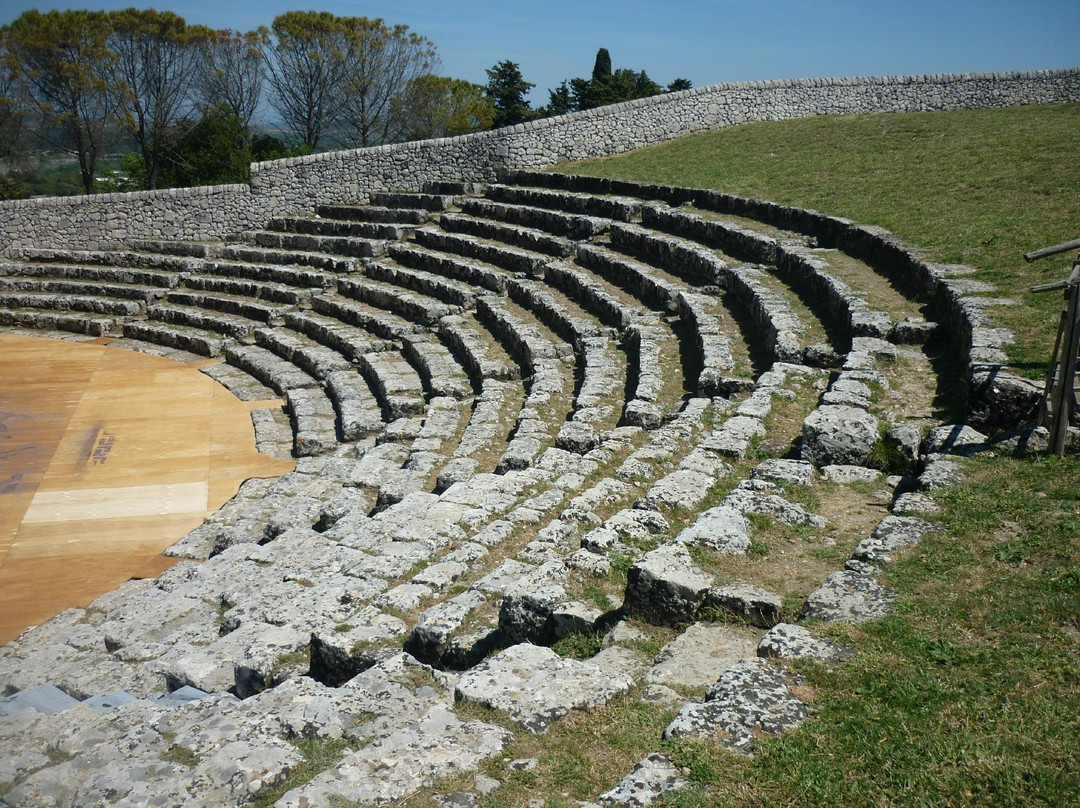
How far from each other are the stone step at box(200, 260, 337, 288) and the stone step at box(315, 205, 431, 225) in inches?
113

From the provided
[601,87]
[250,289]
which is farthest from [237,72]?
[250,289]

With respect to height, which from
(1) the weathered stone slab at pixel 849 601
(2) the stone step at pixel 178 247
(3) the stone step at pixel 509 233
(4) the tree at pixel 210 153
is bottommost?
(1) the weathered stone slab at pixel 849 601

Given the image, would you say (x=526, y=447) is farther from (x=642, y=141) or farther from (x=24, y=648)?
(x=642, y=141)

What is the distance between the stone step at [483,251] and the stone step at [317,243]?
3.93ft

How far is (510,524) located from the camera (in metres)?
7.36

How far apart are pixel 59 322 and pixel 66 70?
52.7 feet

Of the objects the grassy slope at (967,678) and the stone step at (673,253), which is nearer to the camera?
the grassy slope at (967,678)

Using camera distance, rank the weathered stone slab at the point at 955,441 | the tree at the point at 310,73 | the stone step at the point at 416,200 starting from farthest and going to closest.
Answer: the tree at the point at 310,73 → the stone step at the point at 416,200 → the weathered stone slab at the point at 955,441

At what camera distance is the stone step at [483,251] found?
57.8 ft

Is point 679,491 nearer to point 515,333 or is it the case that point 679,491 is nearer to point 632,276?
point 515,333

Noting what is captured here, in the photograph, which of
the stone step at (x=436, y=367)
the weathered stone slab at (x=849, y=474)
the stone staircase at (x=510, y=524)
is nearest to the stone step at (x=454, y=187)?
the stone staircase at (x=510, y=524)

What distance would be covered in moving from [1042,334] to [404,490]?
263 inches

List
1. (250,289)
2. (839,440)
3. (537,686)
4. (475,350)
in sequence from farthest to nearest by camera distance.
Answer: (250,289) < (475,350) < (839,440) < (537,686)

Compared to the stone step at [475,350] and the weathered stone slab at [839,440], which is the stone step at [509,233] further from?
the weathered stone slab at [839,440]
